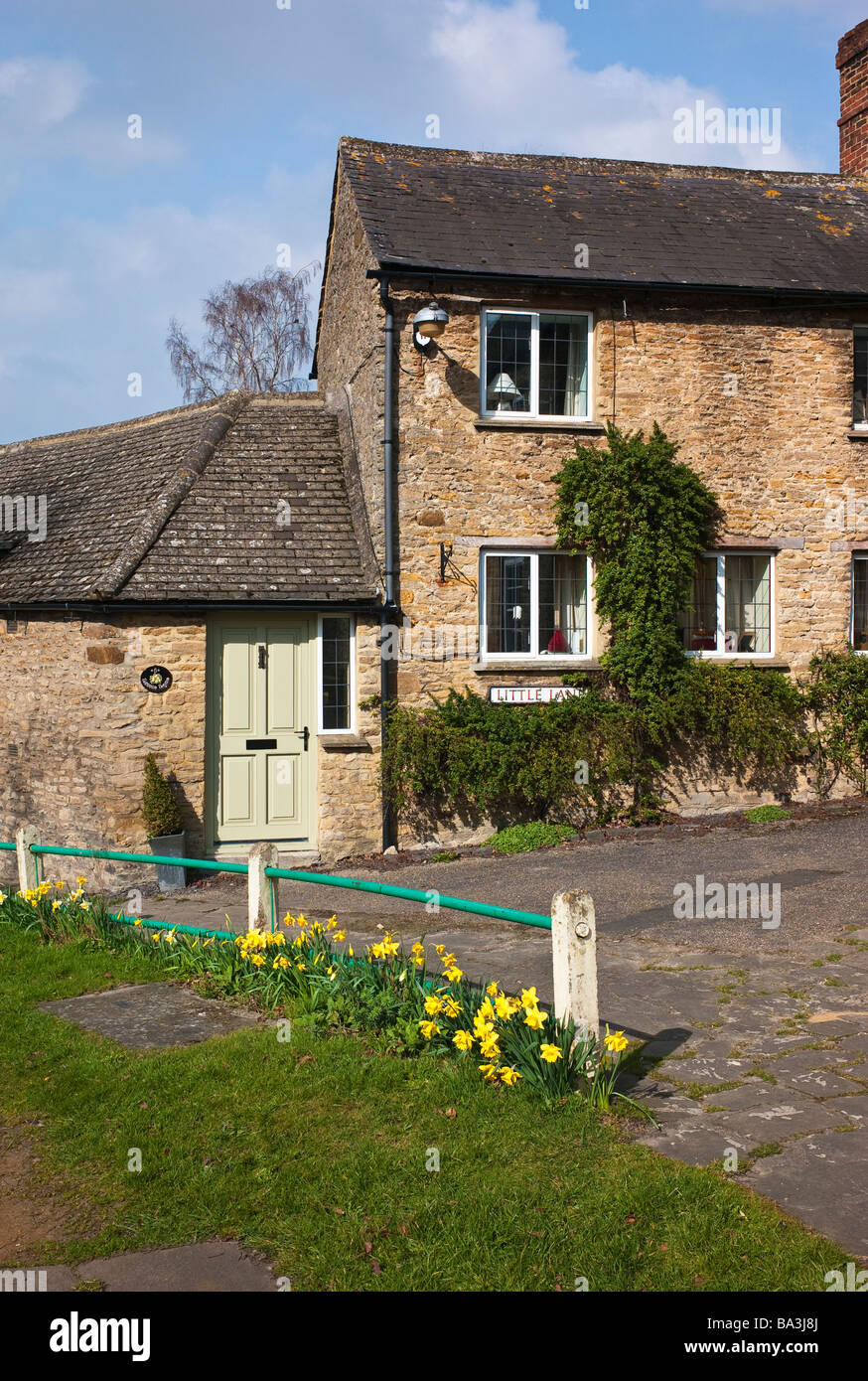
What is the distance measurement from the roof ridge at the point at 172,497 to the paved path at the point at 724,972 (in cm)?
373

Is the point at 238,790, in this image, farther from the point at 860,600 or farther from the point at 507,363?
the point at 860,600

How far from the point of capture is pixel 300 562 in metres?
13.7

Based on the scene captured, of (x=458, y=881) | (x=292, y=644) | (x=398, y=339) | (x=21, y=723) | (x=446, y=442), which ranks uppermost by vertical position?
(x=398, y=339)

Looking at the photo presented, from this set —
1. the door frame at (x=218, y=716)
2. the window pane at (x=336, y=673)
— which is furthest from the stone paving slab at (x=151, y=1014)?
the window pane at (x=336, y=673)

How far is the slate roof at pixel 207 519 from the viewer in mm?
13234

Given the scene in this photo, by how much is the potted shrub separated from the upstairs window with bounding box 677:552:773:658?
6815mm

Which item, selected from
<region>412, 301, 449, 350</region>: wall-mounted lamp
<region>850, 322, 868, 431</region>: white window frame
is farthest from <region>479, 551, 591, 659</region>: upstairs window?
<region>850, 322, 868, 431</region>: white window frame

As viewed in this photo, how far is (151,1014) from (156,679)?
6.46 metres

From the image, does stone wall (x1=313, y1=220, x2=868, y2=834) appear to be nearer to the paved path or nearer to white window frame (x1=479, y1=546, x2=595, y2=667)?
white window frame (x1=479, y1=546, x2=595, y2=667)

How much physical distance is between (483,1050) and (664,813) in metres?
9.35

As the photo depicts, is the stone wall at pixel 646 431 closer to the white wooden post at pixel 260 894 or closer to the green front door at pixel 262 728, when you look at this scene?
the green front door at pixel 262 728

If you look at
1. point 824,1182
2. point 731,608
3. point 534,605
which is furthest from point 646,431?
point 824,1182

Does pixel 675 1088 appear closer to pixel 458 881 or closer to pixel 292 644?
pixel 458 881
